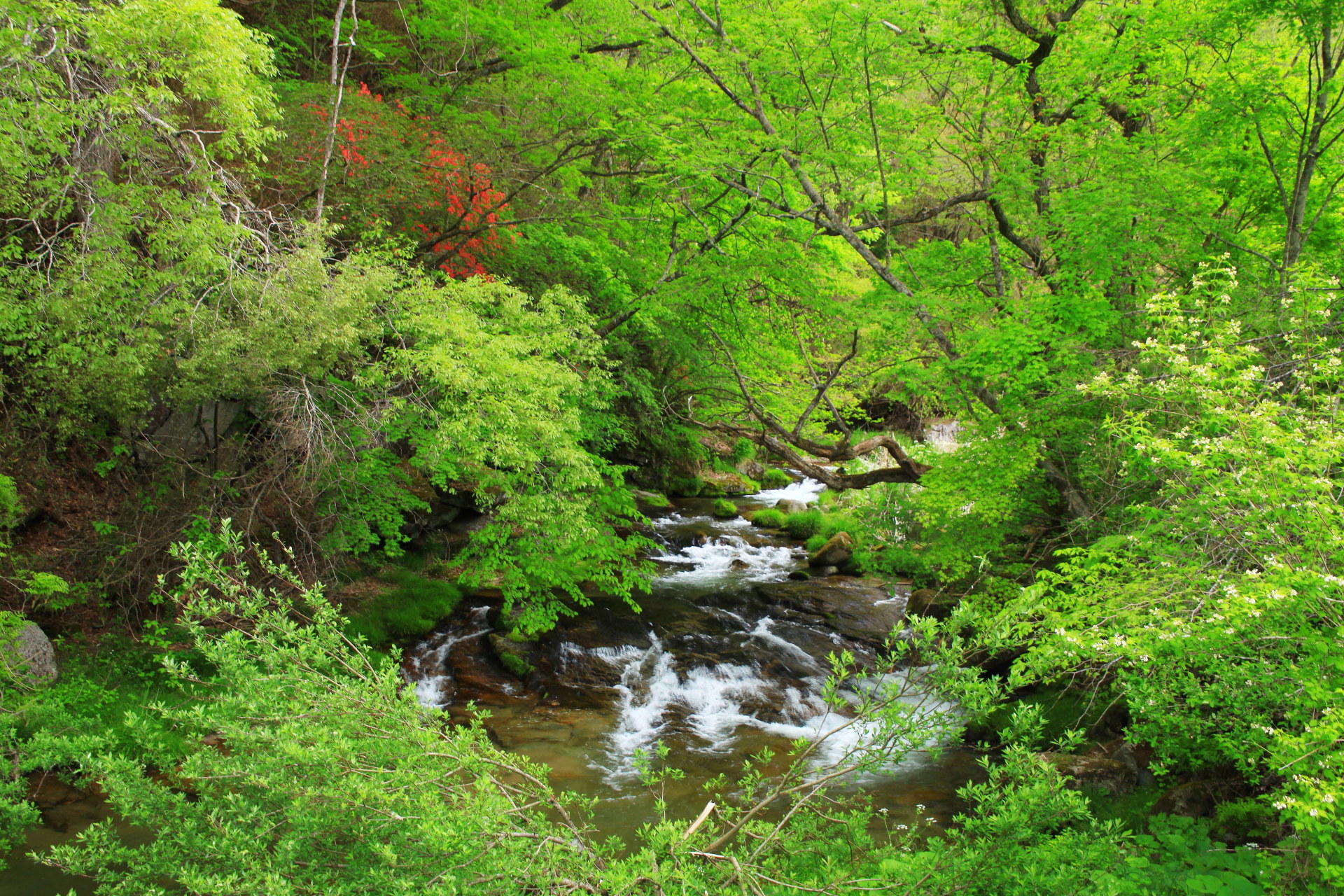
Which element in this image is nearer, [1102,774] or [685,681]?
[1102,774]

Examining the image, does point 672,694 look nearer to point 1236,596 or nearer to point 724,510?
point 1236,596

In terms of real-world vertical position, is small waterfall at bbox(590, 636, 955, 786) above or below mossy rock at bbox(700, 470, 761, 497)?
above

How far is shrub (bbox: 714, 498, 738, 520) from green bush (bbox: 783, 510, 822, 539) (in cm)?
160

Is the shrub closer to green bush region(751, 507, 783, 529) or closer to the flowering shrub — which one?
green bush region(751, 507, 783, 529)

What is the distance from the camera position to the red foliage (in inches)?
371

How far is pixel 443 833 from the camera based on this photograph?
8.89ft

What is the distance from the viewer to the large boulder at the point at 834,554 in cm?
1411

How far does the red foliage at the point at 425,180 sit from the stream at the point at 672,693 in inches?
210

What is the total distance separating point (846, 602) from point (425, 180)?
30.9 feet

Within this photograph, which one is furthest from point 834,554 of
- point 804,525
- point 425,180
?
A: point 425,180

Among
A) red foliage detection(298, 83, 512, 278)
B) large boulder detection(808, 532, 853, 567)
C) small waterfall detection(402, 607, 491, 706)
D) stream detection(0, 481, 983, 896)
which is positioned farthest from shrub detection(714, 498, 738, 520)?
red foliage detection(298, 83, 512, 278)

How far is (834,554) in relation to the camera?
14195 millimetres

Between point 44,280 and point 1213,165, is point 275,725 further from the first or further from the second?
point 1213,165

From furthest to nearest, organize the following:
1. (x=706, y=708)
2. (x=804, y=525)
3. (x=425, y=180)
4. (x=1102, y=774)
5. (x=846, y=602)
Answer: (x=804, y=525)
(x=846, y=602)
(x=425, y=180)
(x=706, y=708)
(x=1102, y=774)
